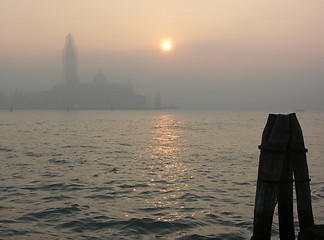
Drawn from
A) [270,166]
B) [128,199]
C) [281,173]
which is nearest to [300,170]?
[281,173]

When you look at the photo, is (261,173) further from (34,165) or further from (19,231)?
(34,165)

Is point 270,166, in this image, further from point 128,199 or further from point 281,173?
point 128,199

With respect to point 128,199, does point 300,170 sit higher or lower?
higher

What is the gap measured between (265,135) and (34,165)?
76.5 feet

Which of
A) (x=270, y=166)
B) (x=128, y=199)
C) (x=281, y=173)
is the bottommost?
(x=128, y=199)

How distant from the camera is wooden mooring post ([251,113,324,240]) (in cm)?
782

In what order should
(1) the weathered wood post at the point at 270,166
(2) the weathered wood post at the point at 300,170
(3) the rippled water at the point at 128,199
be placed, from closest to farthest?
1. (1) the weathered wood post at the point at 270,166
2. (2) the weathered wood post at the point at 300,170
3. (3) the rippled water at the point at 128,199

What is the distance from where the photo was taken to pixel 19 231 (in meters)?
12.3

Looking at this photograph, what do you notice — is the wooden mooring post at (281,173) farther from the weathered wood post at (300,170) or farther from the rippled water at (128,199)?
the rippled water at (128,199)

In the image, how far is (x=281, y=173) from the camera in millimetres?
8141

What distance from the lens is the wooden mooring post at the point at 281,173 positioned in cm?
782

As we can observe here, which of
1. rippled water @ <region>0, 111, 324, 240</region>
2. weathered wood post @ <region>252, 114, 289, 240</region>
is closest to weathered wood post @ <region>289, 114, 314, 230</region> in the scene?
weathered wood post @ <region>252, 114, 289, 240</region>

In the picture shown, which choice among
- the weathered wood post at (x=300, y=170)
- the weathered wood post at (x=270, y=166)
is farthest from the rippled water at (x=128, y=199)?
the weathered wood post at (x=270, y=166)

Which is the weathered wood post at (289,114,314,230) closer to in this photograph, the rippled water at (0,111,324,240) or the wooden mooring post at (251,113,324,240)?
the wooden mooring post at (251,113,324,240)
